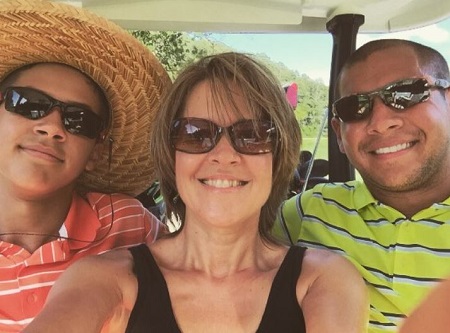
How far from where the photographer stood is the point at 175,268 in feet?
5.65

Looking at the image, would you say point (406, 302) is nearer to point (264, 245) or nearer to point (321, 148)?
point (264, 245)

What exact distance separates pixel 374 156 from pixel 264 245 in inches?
22.4

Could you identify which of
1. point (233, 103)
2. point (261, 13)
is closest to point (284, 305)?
point (233, 103)

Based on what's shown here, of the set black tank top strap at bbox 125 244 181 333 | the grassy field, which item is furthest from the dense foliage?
black tank top strap at bbox 125 244 181 333

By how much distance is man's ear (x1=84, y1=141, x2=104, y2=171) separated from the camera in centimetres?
209

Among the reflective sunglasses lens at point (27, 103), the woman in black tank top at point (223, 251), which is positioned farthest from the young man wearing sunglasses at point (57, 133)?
the woman in black tank top at point (223, 251)

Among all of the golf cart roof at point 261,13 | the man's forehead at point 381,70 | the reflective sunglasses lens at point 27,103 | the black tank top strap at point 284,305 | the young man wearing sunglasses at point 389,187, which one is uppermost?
the golf cart roof at point 261,13

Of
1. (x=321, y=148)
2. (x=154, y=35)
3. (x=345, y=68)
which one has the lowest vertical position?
(x=321, y=148)

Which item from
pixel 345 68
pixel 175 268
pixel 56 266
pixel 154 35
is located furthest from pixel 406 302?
pixel 154 35

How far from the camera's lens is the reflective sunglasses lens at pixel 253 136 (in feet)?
5.49

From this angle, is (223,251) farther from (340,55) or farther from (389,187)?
(340,55)

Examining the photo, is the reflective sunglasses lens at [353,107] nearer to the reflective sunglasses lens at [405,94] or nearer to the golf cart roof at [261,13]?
the reflective sunglasses lens at [405,94]

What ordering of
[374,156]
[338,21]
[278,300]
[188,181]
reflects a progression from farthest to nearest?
[338,21], [374,156], [188,181], [278,300]

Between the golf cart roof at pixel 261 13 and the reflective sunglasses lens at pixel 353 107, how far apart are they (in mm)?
632
